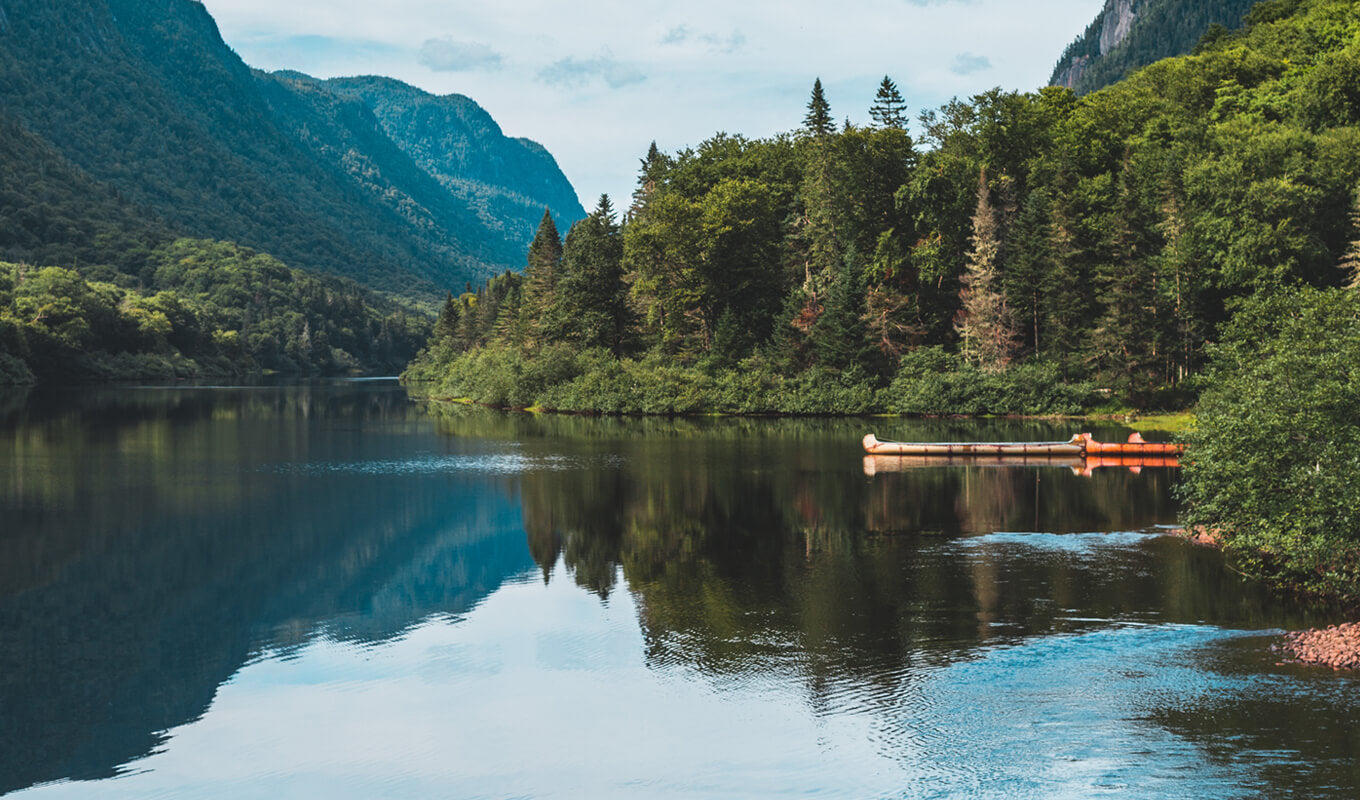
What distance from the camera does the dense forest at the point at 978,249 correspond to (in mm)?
65438

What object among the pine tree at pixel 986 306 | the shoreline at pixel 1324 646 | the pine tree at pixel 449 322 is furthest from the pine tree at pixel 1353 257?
the pine tree at pixel 449 322

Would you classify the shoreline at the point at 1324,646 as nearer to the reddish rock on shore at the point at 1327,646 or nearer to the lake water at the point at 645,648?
the reddish rock on shore at the point at 1327,646

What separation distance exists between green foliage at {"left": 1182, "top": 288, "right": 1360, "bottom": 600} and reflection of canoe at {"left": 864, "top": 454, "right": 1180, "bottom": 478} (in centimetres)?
1895

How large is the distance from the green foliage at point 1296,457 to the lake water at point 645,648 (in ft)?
3.39

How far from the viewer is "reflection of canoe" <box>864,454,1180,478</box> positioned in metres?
43.1

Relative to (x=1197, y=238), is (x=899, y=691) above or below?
below

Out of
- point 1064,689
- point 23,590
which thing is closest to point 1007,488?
point 1064,689

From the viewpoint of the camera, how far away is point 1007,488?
36.9 meters

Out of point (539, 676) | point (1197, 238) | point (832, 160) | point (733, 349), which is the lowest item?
point (539, 676)

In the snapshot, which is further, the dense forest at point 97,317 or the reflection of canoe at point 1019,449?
the dense forest at point 97,317

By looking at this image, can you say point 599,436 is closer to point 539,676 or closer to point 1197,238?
point 1197,238

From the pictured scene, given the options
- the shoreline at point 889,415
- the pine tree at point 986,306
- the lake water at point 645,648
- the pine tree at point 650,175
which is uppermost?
the pine tree at point 650,175

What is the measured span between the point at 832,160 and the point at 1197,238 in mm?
26991

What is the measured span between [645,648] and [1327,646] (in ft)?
34.5
